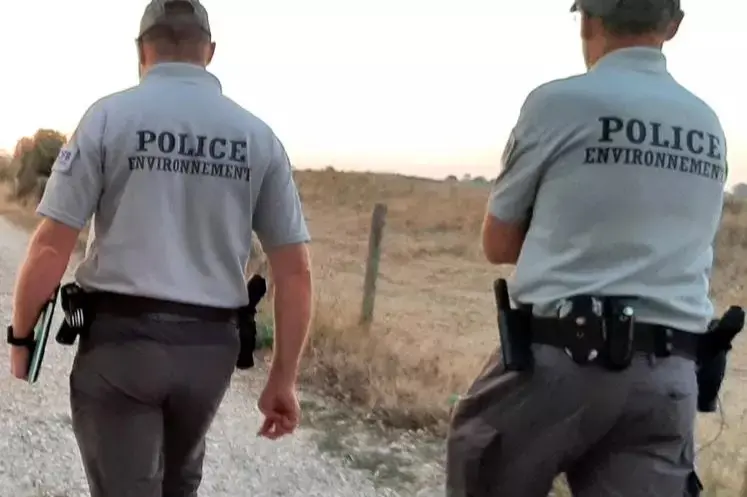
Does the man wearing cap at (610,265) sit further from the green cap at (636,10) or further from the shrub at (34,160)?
the shrub at (34,160)

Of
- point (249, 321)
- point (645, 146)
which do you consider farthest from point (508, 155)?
point (249, 321)

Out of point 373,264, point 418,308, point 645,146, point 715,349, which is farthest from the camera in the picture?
point 418,308

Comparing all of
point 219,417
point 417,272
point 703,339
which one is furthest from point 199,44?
point 417,272

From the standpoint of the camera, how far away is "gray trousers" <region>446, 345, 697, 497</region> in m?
2.39

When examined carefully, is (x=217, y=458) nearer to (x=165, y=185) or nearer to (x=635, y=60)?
(x=165, y=185)

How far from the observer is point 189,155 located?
247 cm

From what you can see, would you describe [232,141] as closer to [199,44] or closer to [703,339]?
[199,44]

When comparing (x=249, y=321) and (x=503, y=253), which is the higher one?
(x=503, y=253)

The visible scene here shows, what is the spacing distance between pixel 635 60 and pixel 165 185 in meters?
1.20

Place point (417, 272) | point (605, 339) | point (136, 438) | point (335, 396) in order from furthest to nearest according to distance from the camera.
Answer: point (417, 272) < point (335, 396) < point (136, 438) < point (605, 339)

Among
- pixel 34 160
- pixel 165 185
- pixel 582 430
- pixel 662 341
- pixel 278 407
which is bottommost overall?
pixel 34 160

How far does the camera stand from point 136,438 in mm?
2500

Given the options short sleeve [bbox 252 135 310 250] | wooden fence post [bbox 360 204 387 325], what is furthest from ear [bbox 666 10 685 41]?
wooden fence post [bbox 360 204 387 325]

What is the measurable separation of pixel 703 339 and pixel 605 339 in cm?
34
